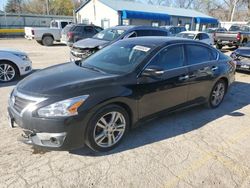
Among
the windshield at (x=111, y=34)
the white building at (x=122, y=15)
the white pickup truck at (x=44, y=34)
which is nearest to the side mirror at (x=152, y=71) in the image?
the windshield at (x=111, y=34)

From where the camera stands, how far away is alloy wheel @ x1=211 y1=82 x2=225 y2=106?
515 centimetres

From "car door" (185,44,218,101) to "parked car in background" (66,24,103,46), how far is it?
1152cm

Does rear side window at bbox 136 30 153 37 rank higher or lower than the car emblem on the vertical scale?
higher

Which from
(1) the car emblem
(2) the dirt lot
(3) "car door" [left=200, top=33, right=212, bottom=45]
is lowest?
(2) the dirt lot

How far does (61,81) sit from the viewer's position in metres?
3.24

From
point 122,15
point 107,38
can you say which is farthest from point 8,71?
point 122,15

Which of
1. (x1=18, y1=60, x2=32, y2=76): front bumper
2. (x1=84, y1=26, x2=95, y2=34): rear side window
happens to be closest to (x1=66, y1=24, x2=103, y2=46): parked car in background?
(x1=84, y1=26, x2=95, y2=34): rear side window

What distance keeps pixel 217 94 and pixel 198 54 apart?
119 centimetres

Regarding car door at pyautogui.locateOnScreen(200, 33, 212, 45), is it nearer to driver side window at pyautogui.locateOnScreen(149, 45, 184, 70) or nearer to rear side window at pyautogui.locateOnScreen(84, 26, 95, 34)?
rear side window at pyautogui.locateOnScreen(84, 26, 95, 34)

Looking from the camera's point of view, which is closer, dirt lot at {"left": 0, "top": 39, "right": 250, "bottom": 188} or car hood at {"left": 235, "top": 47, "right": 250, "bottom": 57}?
dirt lot at {"left": 0, "top": 39, "right": 250, "bottom": 188}

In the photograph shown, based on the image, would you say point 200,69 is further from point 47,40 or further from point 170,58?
point 47,40

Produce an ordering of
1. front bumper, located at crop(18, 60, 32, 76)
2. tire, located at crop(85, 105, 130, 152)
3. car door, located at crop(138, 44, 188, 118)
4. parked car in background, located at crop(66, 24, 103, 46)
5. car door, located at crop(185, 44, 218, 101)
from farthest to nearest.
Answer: parked car in background, located at crop(66, 24, 103, 46)
front bumper, located at crop(18, 60, 32, 76)
car door, located at crop(185, 44, 218, 101)
car door, located at crop(138, 44, 188, 118)
tire, located at crop(85, 105, 130, 152)

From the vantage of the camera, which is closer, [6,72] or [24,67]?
[6,72]

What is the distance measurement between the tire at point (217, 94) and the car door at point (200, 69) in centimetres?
27
